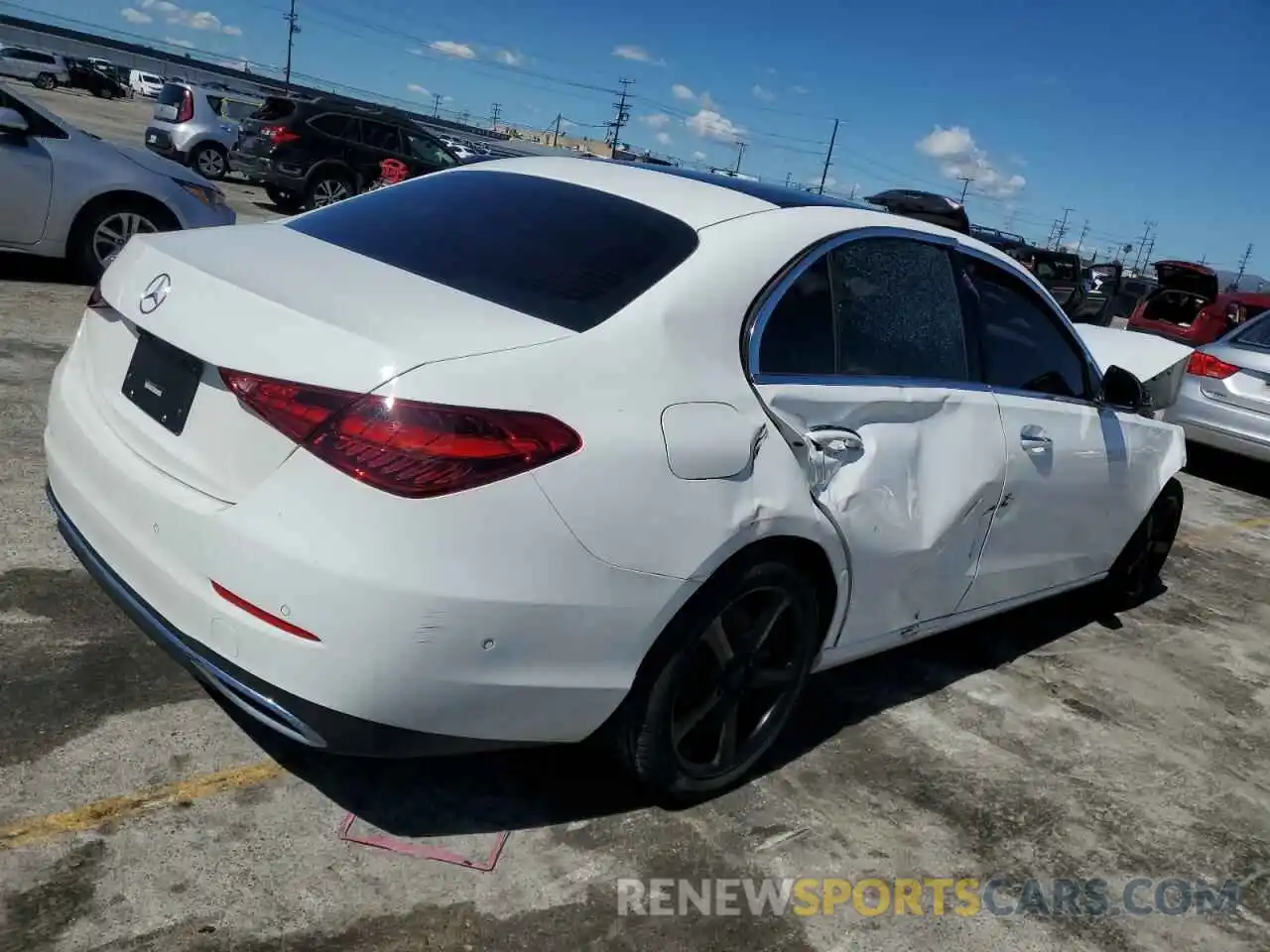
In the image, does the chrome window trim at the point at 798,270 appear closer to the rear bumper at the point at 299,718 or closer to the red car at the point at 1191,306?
the rear bumper at the point at 299,718

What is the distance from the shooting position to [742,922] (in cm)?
248

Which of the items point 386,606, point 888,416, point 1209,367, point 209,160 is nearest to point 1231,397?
point 1209,367

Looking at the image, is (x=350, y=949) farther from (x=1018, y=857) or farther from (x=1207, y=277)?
(x=1207, y=277)

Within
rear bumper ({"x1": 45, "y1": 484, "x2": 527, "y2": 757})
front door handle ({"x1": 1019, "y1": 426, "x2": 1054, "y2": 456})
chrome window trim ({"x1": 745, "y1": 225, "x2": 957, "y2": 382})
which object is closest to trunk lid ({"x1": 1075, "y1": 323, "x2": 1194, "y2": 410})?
front door handle ({"x1": 1019, "y1": 426, "x2": 1054, "y2": 456})

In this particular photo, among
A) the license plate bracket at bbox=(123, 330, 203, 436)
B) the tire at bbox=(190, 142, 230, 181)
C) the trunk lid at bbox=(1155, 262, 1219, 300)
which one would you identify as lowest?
the tire at bbox=(190, 142, 230, 181)

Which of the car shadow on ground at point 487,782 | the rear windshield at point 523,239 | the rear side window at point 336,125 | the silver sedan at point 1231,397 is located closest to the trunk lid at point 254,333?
the rear windshield at point 523,239

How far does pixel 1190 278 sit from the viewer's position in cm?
1545

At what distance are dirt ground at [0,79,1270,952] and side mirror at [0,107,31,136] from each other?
12.2ft

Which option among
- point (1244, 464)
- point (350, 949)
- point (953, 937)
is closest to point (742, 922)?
point (953, 937)

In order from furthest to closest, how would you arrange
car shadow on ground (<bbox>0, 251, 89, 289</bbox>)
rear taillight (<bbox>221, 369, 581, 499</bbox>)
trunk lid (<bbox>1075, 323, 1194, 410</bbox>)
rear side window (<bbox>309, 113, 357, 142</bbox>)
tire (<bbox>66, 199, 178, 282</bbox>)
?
rear side window (<bbox>309, 113, 357, 142</bbox>), car shadow on ground (<bbox>0, 251, 89, 289</bbox>), tire (<bbox>66, 199, 178, 282</bbox>), trunk lid (<bbox>1075, 323, 1194, 410</bbox>), rear taillight (<bbox>221, 369, 581, 499</bbox>)

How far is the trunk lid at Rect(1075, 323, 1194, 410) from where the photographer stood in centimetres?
523

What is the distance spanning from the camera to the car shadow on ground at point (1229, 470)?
8859 millimetres

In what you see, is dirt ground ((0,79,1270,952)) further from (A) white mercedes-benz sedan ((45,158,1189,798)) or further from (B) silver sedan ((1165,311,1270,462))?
(B) silver sedan ((1165,311,1270,462))

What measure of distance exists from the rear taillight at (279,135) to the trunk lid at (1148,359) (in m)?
13.6
